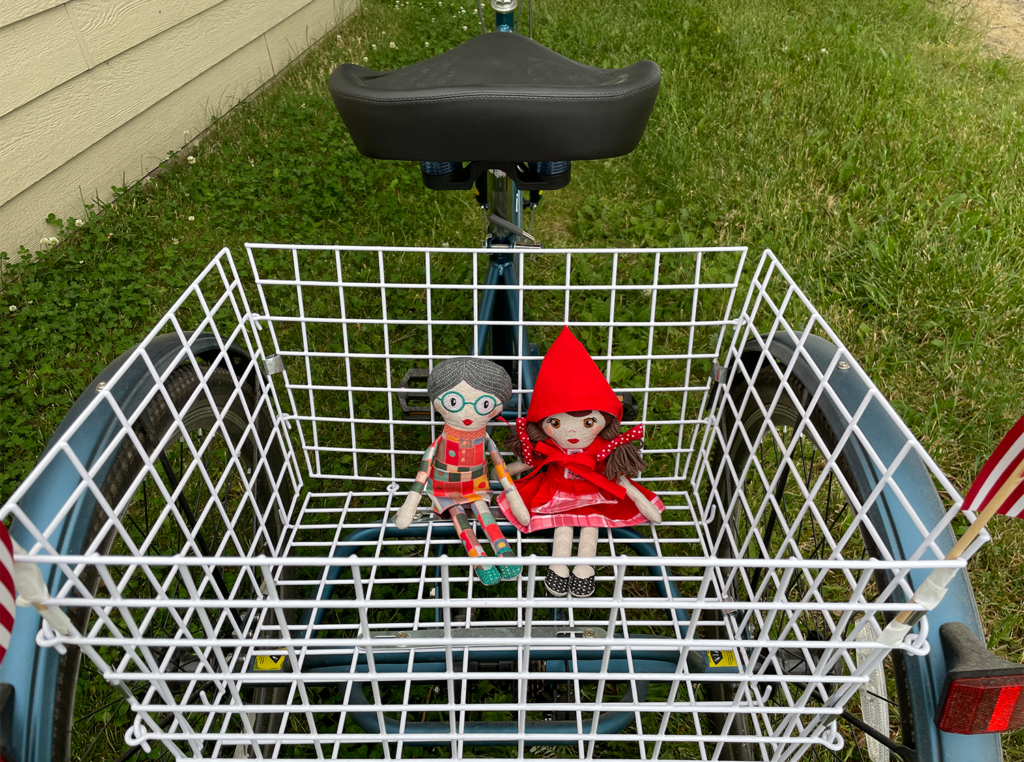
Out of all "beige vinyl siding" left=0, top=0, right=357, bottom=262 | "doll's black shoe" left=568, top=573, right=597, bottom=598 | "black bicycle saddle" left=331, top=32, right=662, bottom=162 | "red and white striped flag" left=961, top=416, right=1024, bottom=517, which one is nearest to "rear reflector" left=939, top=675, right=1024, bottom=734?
"red and white striped flag" left=961, top=416, right=1024, bottom=517

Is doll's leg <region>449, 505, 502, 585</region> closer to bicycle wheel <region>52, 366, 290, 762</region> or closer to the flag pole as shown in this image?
bicycle wheel <region>52, 366, 290, 762</region>

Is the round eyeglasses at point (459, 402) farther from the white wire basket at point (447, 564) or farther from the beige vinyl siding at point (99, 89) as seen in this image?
the beige vinyl siding at point (99, 89)

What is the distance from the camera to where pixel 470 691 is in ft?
4.53

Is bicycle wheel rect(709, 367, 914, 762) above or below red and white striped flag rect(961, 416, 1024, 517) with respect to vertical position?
below

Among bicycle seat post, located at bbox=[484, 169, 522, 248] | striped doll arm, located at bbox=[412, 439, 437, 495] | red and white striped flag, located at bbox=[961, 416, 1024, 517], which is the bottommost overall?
striped doll arm, located at bbox=[412, 439, 437, 495]

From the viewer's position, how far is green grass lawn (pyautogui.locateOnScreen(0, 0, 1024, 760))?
2.04 m

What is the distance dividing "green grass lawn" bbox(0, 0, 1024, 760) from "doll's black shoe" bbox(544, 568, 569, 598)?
0.91 m

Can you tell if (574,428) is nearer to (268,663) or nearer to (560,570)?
(560,570)

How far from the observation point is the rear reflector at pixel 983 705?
0.67 metres

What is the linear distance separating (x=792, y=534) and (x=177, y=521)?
0.82m

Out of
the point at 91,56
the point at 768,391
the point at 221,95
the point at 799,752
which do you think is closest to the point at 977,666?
the point at 799,752

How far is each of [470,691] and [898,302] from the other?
1823 mm

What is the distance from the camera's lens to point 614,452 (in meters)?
1.26

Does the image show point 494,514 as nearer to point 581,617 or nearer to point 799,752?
point 581,617
